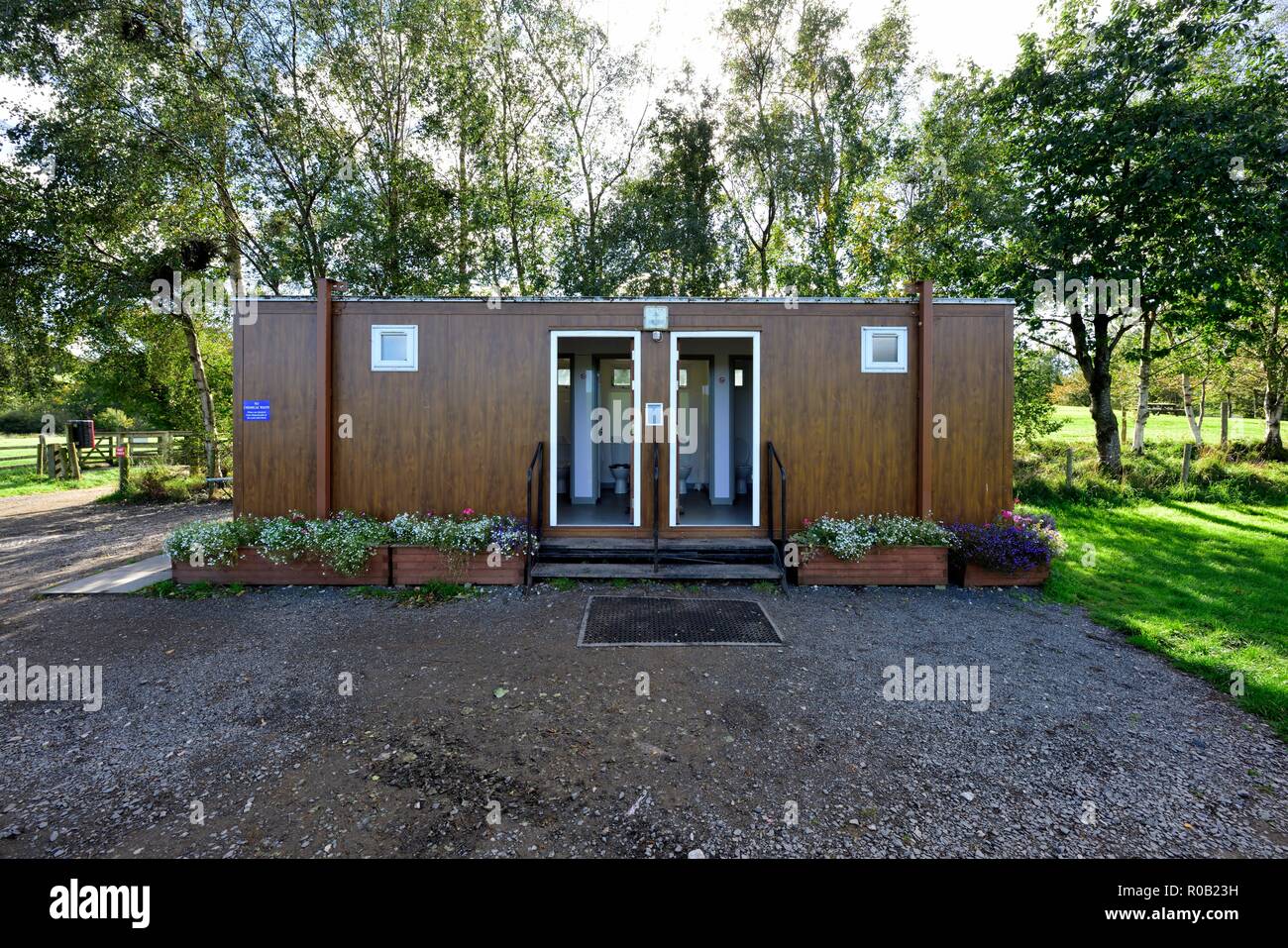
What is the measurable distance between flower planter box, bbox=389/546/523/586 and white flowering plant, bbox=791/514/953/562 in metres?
2.88

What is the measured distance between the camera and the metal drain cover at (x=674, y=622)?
416 cm

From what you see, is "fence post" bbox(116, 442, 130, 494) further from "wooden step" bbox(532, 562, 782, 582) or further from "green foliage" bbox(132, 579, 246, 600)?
"wooden step" bbox(532, 562, 782, 582)

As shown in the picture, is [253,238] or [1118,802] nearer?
[1118,802]

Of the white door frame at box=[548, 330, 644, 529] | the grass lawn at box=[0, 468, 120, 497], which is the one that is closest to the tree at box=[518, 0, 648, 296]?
the white door frame at box=[548, 330, 644, 529]

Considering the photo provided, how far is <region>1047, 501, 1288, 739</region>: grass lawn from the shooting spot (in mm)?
3754

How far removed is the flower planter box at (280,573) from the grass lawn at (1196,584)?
6510 millimetres

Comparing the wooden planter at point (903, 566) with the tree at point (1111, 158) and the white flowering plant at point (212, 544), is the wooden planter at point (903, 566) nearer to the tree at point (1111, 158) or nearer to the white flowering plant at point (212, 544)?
the white flowering plant at point (212, 544)

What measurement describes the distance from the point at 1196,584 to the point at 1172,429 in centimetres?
1990

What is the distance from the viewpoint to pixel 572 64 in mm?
12438

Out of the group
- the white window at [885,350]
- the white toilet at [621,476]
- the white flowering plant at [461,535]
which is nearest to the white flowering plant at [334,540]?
the white flowering plant at [461,535]

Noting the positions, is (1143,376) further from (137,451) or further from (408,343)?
(137,451)
